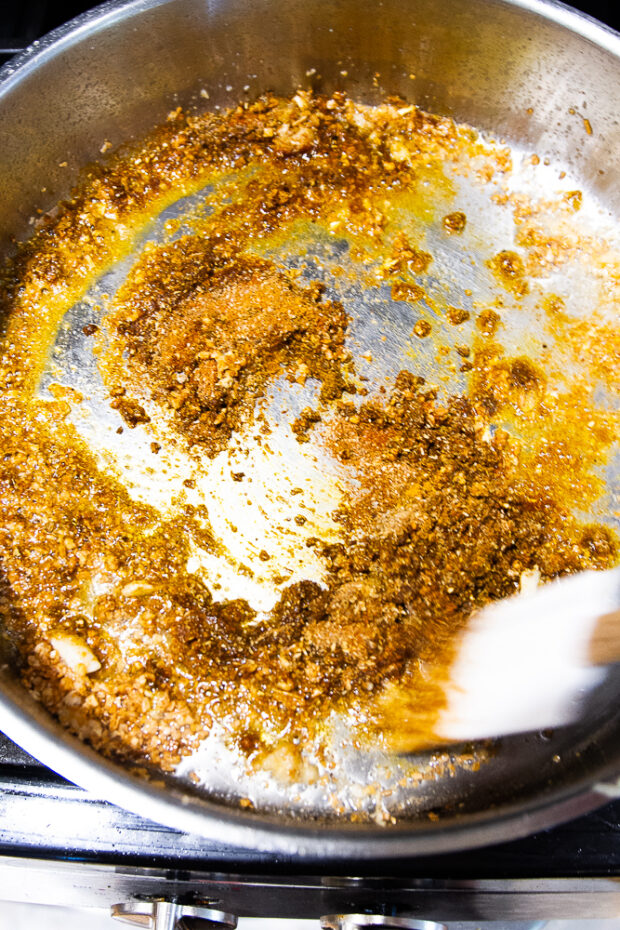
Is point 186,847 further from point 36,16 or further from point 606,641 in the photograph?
point 36,16

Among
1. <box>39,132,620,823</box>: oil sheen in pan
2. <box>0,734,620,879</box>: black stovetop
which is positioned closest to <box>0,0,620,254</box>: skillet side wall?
<box>39,132,620,823</box>: oil sheen in pan

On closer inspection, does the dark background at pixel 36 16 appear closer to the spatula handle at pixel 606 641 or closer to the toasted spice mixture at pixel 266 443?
the toasted spice mixture at pixel 266 443

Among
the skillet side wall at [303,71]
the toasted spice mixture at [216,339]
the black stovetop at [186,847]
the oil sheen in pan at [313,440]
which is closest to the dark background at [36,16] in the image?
the skillet side wall at [303,71]

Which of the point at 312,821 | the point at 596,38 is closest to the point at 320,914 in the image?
the point at 312,821

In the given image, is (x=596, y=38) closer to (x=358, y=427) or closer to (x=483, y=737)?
(x=358, y=427)

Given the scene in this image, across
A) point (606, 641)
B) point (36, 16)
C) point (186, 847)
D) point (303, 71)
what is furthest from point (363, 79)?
point (186, 847)

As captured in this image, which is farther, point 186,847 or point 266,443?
point 266,443
